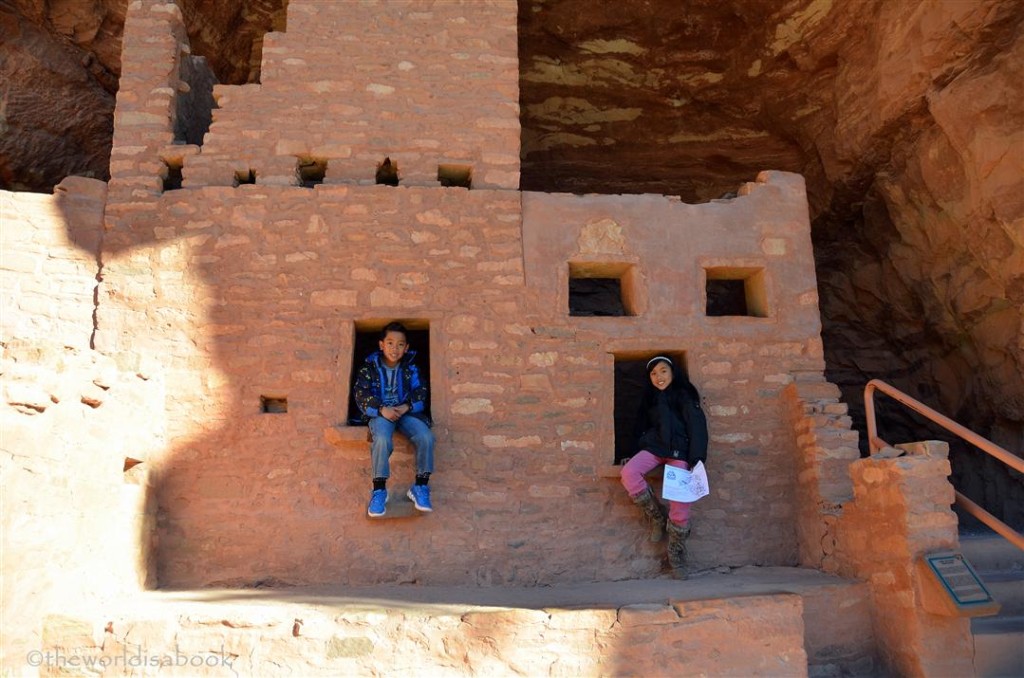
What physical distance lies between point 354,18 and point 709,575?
5.01m

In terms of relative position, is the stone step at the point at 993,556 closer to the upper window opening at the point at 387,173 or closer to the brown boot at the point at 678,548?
the brown boot at the point at 678,548

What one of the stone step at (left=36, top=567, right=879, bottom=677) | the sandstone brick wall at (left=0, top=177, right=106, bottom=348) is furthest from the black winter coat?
the sandstone brick wall at (left=0, top=177, right=106, bottom=348)

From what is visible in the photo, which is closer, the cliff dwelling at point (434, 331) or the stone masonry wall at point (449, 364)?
the cliff dwelling at point (434, 331)

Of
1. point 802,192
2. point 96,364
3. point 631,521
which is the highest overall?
point 802,192

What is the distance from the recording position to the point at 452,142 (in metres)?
6.29

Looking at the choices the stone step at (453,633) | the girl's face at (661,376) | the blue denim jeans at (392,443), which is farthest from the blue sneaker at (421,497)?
the girl's face at (661,376)

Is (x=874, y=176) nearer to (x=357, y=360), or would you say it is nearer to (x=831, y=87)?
(x=831, y=87)

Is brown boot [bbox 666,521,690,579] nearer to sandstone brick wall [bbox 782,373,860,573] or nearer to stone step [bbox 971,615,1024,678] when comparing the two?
sandstone brick wall [bbox 782,373,860,573]

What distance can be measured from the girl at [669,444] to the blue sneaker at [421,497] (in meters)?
1.34

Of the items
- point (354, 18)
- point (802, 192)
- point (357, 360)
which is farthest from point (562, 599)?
point (354, 18)

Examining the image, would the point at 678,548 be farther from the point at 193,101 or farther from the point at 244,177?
the point at 193,101

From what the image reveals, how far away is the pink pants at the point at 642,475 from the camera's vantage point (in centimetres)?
539

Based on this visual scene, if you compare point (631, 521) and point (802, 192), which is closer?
point (631, 521)

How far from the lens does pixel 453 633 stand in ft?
13.5
